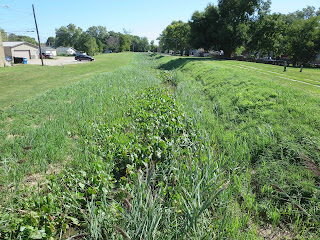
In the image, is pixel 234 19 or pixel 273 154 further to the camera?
pixel 234 19

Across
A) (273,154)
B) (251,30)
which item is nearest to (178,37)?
(251,30)

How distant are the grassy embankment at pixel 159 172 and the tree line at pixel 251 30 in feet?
109

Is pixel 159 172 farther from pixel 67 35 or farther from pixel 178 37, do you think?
pixel 67 35

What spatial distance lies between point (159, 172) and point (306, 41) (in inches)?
1575

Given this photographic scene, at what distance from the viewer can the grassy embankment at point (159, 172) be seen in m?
2.75

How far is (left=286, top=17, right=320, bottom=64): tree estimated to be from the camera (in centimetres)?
3344

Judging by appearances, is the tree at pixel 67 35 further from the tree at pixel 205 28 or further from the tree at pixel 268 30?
the tree at pixel 268 30

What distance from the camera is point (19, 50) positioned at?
51.3 meters

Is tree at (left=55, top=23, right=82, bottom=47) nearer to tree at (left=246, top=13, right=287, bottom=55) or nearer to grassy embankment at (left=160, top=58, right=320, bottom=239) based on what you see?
tree at (left=246, top=13, right=287, bottom=55)

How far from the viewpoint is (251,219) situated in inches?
134

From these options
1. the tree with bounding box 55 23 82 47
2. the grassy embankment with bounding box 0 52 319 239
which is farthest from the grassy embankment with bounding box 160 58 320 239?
the tree with bounding box 55 23 82 47

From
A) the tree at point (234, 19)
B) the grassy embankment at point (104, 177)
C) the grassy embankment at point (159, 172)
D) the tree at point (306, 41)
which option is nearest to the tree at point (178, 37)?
the tree at point (234, 19)

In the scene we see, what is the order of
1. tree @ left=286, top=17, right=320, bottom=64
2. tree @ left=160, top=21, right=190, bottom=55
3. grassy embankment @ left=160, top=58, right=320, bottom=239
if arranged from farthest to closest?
tree @ left=160, top=21, right=190, bottom=55 → tree @ left=286, top=17, right=320, bottom=64 → grassy embankment @ left=160, top=58, right=320, bottom=239

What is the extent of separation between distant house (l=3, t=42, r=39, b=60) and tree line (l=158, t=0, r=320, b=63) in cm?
4032
